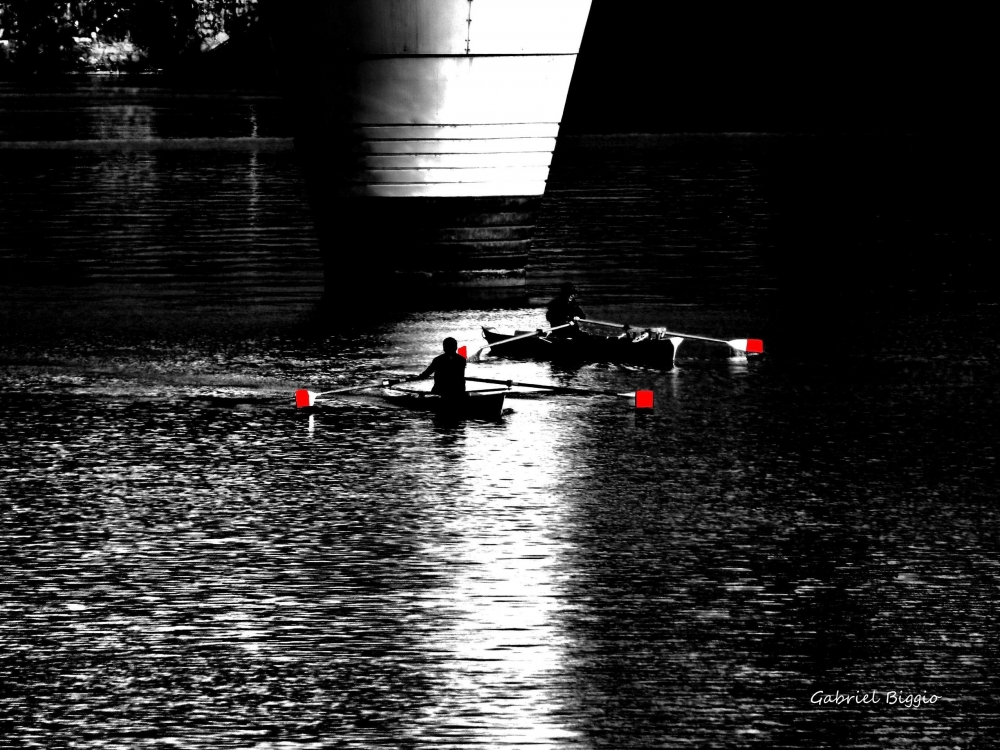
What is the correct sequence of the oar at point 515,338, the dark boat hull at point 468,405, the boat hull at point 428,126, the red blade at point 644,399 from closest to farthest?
the dark boat hull at point 468,405 < the red blade at point 644,399 < the oar at point 515,338 < the boat hull at point 428,126

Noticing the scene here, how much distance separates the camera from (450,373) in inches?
979

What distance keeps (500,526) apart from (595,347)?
11196 mm

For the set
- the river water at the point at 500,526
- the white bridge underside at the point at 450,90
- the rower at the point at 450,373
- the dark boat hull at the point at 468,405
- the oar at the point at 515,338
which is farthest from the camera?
the white bridge underside at the point at 450,90

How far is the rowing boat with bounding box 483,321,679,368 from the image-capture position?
93.9 ft

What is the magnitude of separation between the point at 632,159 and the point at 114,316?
46.9 meters

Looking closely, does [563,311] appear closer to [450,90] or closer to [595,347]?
[595,347]

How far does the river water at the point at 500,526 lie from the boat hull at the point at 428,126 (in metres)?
1.73

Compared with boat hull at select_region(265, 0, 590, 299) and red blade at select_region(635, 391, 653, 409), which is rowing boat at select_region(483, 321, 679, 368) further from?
boat hull at select_region(265, 0, 590, 299)

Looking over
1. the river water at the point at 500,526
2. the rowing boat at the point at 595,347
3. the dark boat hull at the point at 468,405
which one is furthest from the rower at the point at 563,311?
the dark boat hull at the point at 468,405

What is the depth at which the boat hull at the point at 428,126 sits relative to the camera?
117 ft

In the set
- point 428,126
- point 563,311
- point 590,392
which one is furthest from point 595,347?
point 428,126

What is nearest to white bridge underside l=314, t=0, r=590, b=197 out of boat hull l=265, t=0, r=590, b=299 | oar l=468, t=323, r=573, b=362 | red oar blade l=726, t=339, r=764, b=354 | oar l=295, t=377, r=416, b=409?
boat hull l=265, t=0, r=590, b=299

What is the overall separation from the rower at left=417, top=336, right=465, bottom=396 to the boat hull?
39.8 feet

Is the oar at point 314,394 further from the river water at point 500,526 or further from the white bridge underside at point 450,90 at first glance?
the white bridge underside at point 450,90
